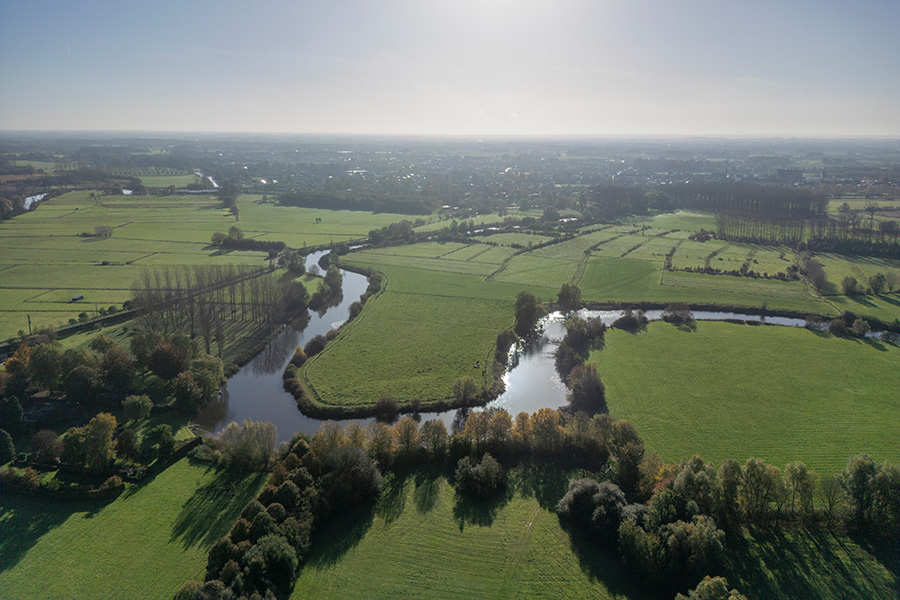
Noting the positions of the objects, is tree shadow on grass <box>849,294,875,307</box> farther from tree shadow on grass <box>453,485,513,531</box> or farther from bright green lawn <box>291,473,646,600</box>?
tree shadow on grass <box>453,485,513,531</box>

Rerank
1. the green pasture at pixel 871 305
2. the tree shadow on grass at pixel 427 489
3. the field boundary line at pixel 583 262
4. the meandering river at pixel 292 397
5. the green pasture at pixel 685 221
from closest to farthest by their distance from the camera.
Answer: the tree shadow on grass at pixel 427 489, the meandering river at pixel 292 397, the green pasture at pixel 871 305, the field boundary line at pixel 583 262, the green pasture at pixel 685 221

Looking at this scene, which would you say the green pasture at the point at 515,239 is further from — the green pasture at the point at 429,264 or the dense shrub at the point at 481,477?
the dense shrub at the point at 481,477

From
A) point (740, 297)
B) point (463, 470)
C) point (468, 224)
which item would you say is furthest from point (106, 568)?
point (468, 224)

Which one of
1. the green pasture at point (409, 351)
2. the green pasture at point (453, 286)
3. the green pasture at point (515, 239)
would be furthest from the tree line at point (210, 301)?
the green pasture at point (515, 239)

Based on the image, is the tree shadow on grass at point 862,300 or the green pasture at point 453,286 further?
the green pasture at point 453,286

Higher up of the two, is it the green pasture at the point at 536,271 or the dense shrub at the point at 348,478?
the green pasture at the point at 536,271

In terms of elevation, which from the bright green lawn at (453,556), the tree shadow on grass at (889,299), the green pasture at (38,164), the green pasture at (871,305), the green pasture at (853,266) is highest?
the green pasture at (38,164)
